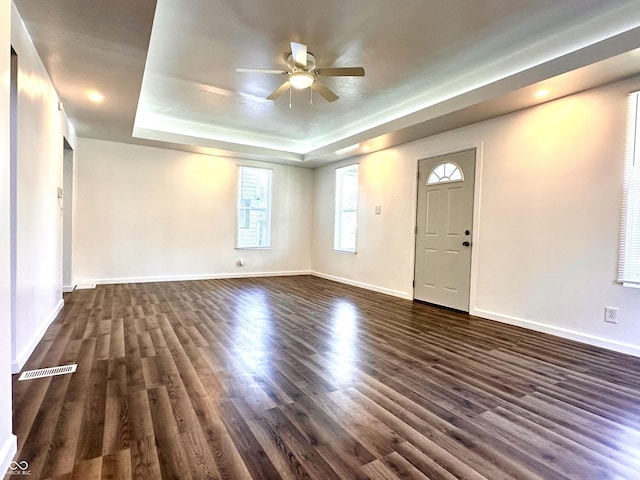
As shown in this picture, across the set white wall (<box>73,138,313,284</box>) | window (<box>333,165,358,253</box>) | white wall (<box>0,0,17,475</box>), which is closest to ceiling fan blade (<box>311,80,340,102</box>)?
white wall (<box>0,0,17,475</box>)

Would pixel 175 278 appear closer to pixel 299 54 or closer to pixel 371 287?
pixel 371 287

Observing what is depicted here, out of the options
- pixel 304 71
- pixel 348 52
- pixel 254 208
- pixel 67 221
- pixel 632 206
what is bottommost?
pixel 67 221

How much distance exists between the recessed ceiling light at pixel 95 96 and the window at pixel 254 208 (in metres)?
3.26

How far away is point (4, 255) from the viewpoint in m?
1.52

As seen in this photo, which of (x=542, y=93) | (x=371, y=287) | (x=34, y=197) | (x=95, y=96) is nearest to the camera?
(x=34, y=197)

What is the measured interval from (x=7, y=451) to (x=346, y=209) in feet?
19.7

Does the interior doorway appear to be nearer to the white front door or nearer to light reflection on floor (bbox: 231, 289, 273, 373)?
light reflection on floor (bbox: 231, 289, 273, 373)

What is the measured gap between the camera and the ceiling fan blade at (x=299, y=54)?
2.97m

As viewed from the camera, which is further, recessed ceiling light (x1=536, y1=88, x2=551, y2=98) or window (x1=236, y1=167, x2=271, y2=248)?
window (x1=236, y1=167, x2=271, y2=248)

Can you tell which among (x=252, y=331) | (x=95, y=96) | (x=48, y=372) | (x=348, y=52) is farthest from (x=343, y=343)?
A: (x=95, y=96)

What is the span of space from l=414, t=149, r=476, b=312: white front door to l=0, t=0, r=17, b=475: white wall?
179 inches

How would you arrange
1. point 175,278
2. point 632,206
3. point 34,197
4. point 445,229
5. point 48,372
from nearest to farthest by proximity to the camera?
point 48,372 → point 34,197 → point 632,206 → point 445,229 → point 175,278

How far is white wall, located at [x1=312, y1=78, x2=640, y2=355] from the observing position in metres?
3.20

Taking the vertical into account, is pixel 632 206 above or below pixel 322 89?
below
